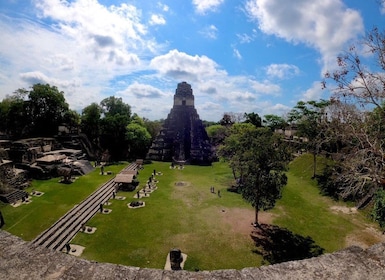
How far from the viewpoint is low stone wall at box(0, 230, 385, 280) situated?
352 centimetres

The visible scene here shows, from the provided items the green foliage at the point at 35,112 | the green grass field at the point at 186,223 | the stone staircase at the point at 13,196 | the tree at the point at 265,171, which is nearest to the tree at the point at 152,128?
the green foliage at the point at 35,112

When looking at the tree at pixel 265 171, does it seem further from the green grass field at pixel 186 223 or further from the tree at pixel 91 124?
the tree at pixel 91 124

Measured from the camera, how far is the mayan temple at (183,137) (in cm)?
4259

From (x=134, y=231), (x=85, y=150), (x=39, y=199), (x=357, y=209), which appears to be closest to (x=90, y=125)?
(x=85, y=150)

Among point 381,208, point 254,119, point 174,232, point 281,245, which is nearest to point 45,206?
point 174,232

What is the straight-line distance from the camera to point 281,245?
51.6ft

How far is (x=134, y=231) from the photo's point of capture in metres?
16.7

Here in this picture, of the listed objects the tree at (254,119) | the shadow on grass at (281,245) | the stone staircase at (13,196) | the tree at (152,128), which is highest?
the tree at (254,119)

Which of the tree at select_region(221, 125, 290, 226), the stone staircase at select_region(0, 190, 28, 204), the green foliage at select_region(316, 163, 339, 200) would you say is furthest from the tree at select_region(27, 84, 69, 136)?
the green foliage at select_region(316, 163, 339, 200)

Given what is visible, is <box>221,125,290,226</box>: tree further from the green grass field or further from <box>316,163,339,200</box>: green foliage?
<box>316,163,339,200</box>: green foliage

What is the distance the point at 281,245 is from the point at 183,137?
1228 inches

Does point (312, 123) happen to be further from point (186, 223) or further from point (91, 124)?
point (91, 124)

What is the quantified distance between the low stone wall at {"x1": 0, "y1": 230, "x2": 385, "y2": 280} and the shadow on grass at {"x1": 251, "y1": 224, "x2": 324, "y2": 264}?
11228 mm

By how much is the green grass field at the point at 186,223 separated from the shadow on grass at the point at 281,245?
50 cm
